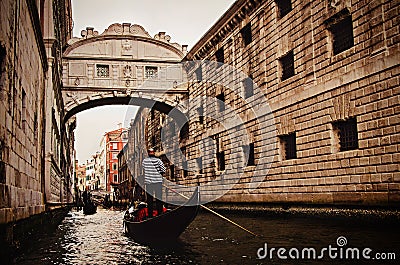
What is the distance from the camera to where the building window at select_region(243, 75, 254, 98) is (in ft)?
48.6

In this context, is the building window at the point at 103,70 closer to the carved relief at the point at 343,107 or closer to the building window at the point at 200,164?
the building window at the point at 200,164

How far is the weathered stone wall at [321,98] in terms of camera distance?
28.7 feet

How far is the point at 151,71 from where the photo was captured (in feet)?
68.8

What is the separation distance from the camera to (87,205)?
17.4 m

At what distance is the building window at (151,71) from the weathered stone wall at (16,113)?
Answer: 44.6 ft

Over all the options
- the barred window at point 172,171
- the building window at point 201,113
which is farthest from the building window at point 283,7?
the barred window at point 172,171

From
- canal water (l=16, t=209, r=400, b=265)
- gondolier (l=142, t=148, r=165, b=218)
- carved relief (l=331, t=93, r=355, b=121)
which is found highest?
carved relief (l=331, t=93, r=355, b=121)

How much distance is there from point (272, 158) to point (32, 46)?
8.05m

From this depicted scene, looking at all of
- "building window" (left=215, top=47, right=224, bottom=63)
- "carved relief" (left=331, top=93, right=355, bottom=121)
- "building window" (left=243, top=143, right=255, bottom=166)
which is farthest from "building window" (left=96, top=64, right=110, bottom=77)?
"carved relief" (left=331, top=93, right=355, bottom=121)

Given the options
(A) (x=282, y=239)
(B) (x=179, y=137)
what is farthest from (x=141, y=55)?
(A) (x=282, y=239)

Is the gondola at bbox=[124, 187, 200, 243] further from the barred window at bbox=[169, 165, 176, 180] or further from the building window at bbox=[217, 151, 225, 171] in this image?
the barred window at bbox=[169, 165, 176, 180]

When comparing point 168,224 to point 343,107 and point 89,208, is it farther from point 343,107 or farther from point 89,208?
point 89,208

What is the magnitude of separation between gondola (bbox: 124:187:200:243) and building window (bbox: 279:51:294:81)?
719 cm

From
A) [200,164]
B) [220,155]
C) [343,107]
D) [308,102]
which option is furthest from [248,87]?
[200,164]
